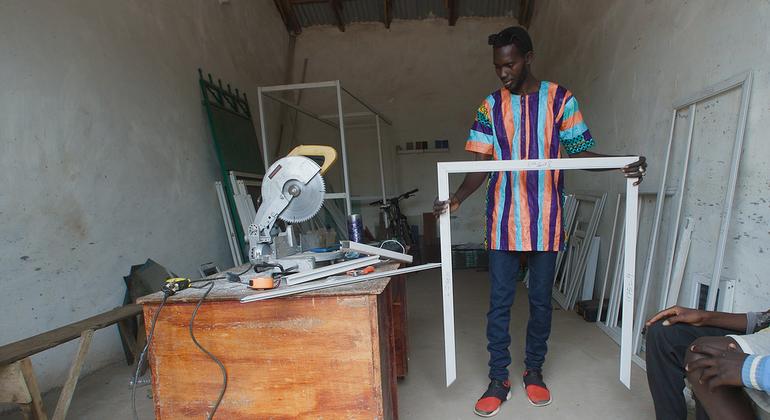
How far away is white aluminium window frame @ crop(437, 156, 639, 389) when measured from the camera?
152 cm

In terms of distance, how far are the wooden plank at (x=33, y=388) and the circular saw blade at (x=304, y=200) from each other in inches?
47.2

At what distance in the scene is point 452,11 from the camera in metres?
5.53

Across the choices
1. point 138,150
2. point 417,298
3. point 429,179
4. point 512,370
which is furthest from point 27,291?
point 429,179

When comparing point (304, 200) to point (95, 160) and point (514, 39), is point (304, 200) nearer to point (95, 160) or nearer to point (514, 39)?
point (514, 39)

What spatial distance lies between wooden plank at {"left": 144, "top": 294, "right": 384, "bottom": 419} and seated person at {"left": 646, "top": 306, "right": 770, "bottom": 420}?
922 millimetres

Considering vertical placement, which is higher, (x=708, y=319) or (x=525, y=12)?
(x=525, y=12)

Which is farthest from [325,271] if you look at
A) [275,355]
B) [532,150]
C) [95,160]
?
[95,160]

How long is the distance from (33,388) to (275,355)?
1.18 metres

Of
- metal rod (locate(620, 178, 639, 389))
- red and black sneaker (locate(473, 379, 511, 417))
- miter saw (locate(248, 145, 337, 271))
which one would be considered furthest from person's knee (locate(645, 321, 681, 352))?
miter saw (locate(248, 145, 337, 271))

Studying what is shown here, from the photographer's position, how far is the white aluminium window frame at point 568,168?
152cm

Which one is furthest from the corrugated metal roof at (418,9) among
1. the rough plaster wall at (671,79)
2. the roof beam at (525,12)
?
the rough plaster wall at (671,79)

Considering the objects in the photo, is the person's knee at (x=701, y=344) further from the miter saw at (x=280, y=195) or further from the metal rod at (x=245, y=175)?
the metal rod at (x=245, y=175)

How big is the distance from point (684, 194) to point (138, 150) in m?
3.49

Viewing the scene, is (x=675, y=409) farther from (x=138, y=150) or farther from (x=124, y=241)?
(x=138, y=150)
